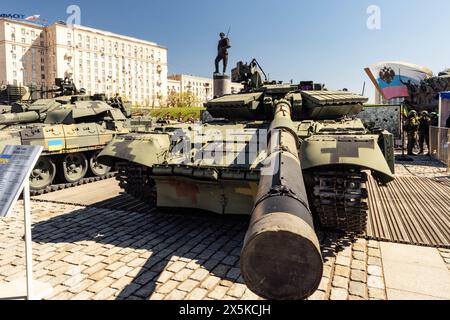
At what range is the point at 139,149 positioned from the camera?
21.9ft

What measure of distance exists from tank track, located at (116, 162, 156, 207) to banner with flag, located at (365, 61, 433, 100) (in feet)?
157

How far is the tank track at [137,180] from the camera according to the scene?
22.4 feet

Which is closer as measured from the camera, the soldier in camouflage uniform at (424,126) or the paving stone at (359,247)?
the paving stone at (359,247)

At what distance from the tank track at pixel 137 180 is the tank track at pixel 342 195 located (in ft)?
10.4

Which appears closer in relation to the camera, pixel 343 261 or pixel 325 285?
pixel 325 285

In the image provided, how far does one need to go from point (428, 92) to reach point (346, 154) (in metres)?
29.5

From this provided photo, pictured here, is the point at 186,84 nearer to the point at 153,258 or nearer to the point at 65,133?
the point at 65,133

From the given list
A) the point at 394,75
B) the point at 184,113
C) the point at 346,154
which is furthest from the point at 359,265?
the point at 394,75

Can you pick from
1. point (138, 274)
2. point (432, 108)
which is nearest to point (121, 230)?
point (138, 274)

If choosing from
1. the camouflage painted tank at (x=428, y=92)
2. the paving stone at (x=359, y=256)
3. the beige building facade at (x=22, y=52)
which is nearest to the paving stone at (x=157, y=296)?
the paving stone at (x=359, y=256)

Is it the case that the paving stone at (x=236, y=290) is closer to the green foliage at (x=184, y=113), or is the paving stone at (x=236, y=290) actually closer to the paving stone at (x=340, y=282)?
the paving stone at (x=340, y=282)
